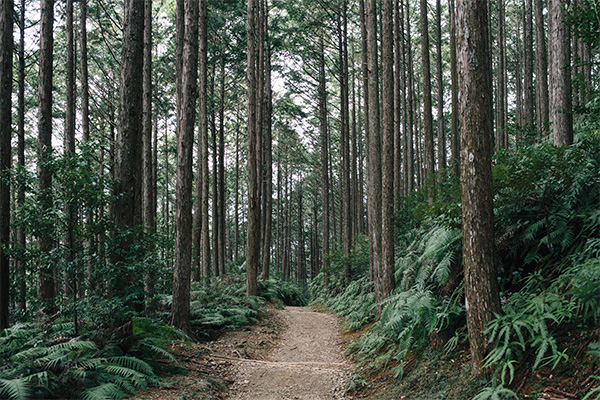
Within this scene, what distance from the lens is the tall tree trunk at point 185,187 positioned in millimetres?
7793

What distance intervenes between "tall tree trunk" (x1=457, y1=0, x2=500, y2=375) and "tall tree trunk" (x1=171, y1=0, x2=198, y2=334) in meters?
5.50

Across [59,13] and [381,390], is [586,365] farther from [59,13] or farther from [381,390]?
[59,13]

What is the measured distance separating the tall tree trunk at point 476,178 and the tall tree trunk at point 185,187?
5.50 meters

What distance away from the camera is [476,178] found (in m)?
4.37


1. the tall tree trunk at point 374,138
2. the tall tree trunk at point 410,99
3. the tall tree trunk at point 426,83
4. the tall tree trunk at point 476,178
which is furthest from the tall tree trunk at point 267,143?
the tall tree trunk at point 476,178

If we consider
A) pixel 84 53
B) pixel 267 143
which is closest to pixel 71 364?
pixel 84 53

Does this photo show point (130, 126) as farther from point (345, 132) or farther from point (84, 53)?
point (345, 132)

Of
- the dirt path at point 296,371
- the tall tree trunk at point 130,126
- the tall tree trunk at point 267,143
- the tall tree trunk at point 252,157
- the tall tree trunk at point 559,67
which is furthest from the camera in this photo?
the tall tree trunk at point 267,143

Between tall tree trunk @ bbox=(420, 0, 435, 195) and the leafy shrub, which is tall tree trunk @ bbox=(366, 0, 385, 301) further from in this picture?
the leafy shrub

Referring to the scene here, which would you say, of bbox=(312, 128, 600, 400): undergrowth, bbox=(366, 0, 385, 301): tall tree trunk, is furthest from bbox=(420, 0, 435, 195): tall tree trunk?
bbox=(312, 128, 600, 400): undergrowth

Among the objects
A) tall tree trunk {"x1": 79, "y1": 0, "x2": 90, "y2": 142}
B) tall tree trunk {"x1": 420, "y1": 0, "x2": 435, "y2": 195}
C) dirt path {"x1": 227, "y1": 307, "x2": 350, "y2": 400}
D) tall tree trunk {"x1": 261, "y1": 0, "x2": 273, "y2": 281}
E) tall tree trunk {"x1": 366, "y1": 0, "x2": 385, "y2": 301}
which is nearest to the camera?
dirt path {"x1": 227, "y1": 307, "x2": 350, "y2": 400}

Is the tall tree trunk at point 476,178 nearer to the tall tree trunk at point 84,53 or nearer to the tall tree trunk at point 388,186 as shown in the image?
the tall tree trunk at point 388,186

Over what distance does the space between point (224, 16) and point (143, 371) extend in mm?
16025

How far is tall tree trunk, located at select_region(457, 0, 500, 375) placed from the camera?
4.25 metres
